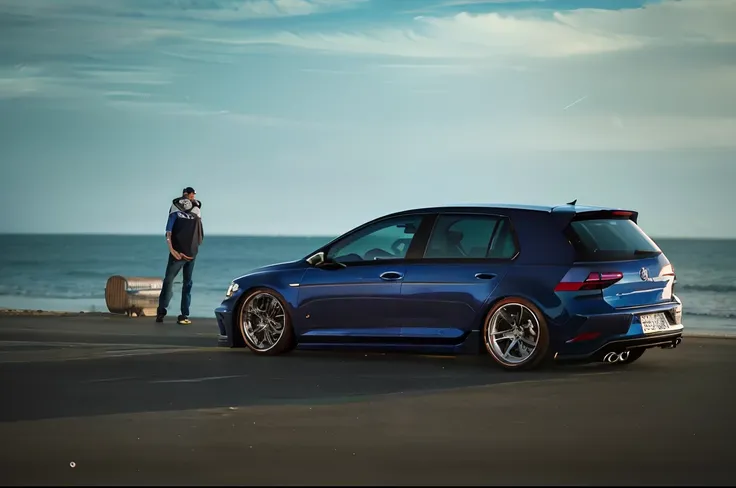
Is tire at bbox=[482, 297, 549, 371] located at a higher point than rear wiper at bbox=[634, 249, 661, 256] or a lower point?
lower

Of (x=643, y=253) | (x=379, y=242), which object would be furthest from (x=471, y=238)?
(x=643, y=253)

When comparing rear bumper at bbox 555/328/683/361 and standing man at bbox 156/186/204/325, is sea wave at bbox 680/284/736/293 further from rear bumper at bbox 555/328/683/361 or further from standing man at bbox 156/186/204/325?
rear bumper at bbox 555/328/683/361

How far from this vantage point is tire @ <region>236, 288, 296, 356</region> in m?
16.5

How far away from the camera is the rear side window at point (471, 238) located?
15.3m

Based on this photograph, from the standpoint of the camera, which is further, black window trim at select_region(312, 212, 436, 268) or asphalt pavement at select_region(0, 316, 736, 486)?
black window trim at select_region(312, 212, 436, 268)

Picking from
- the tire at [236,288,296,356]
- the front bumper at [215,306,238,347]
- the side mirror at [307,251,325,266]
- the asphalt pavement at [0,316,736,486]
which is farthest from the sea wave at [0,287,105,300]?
the asphalt pavement at [0,316,736,486]

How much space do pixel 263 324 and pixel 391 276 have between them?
1.87 meters

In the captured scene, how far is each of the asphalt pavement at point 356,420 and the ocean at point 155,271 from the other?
14087 millimetres

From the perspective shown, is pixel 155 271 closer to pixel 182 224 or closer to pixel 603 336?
pixel 182 224

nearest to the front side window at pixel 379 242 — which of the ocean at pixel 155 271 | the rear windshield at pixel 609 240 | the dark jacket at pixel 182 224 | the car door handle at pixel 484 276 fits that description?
the car door handle at pixel 484 276

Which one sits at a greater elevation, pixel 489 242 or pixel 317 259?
pixel 489 242

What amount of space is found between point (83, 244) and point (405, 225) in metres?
133

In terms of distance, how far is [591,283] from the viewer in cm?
1462

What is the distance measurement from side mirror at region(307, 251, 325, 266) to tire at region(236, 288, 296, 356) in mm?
538
